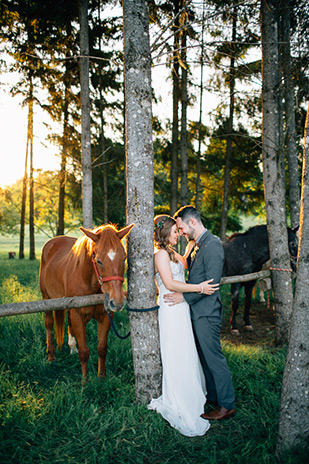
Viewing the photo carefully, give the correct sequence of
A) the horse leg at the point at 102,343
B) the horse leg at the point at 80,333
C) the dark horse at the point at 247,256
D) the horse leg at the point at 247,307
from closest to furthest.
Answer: the horse leg at the point at 80,333
the horse leg at the point at 102,343
the horse leg at the point at 247,307
the dark horse at the point at 247,256

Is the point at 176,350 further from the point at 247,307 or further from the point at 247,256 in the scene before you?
the point at 247,256

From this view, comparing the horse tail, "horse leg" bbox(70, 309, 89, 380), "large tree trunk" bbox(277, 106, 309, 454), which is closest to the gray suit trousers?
"large tree trunk" bbox(277, 106, 309, 454)

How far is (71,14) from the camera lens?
27.3ft

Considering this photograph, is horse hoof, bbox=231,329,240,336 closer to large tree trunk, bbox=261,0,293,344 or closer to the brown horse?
large tree trunk, bbox=261,0,293,344

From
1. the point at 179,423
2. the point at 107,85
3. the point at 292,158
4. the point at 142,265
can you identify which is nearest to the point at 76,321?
the point at 142,265

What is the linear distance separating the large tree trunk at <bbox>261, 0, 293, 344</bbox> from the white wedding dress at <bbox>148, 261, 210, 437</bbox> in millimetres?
2391

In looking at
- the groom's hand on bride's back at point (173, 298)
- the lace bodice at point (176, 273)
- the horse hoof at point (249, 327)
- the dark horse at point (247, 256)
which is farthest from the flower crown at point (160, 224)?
the horse hoof at point (249, 327)

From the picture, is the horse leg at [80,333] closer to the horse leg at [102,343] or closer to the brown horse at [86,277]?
the brown horse at [86,277]

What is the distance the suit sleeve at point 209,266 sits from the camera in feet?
10.6

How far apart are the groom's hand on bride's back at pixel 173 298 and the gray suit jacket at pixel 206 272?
57 mm

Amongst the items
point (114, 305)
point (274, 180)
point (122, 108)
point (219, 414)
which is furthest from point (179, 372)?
point (122, 108)

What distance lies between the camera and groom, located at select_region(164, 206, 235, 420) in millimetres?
3182

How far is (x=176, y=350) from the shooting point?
10.6 feet

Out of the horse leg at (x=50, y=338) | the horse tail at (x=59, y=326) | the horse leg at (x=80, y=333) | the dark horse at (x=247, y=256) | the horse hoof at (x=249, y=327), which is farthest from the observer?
the dark horse at (x=247, y=256)
